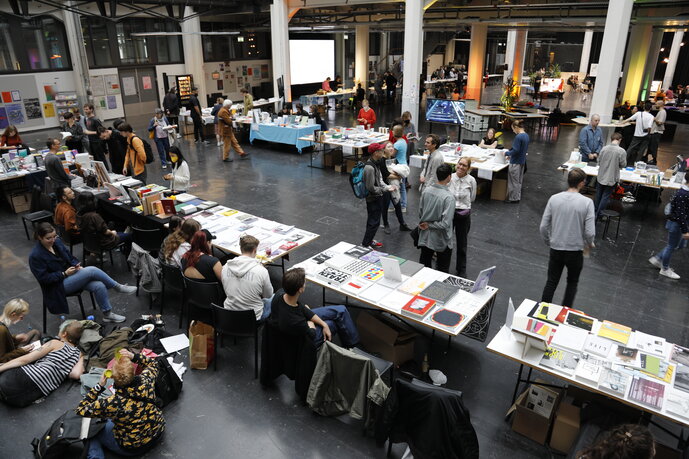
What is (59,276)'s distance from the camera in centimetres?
496

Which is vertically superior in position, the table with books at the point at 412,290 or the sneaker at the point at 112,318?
the table with books at the point at 412,290

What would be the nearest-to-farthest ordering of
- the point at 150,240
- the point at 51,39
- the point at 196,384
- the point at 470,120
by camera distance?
the point at 196,384 → the point at 150,240 → the point at 470,120 → the point at 51,39

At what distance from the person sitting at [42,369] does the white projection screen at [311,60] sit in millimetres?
21051

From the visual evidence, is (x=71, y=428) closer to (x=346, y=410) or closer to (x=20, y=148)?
(x=346, y=410)

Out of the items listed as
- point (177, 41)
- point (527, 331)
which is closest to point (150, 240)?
point (527, 331)

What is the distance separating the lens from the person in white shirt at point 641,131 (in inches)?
417

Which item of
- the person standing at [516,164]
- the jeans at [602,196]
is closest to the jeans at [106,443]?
the person standing at [516,164]

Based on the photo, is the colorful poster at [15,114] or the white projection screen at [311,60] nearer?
the colorful poster at [15,114]

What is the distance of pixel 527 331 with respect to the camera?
138 inches

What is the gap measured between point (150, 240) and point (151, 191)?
3.32 ft

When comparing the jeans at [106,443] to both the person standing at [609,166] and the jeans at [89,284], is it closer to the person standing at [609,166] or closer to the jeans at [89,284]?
the jeans at [89,284]

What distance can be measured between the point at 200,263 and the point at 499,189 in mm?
6417

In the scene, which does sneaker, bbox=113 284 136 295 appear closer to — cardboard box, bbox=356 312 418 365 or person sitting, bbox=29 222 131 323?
person sitting, bbox=29 222 131 323

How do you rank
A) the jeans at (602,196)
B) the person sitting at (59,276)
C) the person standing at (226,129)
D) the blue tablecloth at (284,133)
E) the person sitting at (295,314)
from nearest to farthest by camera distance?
the person sitting at (295,314)
the person sitting at (59,276)
the jeans at (602,196)
the person standing at (226,129)
the blue tablecloth at (284,133)
